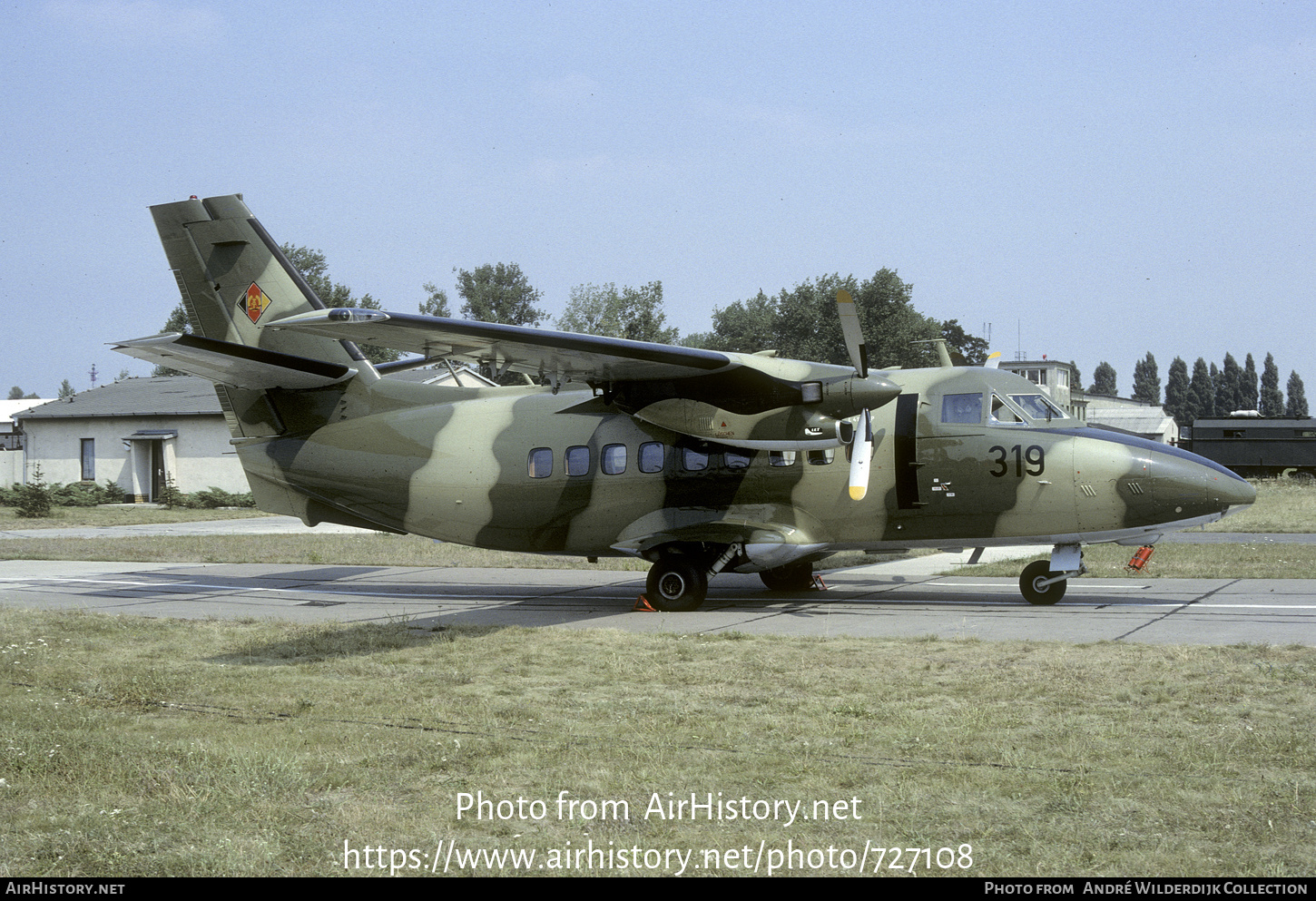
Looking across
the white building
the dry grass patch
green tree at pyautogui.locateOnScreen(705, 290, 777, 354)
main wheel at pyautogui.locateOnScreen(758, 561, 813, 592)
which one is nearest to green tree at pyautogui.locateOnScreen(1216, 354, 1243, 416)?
green tree at pyautogui.locateOnScreen(705, 290, 777, 354)

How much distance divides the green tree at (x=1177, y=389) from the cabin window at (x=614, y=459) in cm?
16256

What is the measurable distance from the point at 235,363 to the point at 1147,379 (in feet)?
633

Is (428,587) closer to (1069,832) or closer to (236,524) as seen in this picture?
(1069,832)

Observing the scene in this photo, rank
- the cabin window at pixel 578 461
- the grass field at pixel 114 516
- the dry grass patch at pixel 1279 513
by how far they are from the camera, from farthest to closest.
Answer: the grass field at pixel 114 516 < the dry grass patch at pixel 1279 513 < the cabin window at pixel 578 461

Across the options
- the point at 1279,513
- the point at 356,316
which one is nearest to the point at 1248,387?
the point at 1279,513

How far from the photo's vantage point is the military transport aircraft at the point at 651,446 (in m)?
15.5

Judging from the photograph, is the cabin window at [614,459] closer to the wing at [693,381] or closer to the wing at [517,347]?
the wing at [693,381]

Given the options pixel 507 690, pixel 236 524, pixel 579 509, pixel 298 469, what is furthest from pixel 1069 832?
pixel 236 524

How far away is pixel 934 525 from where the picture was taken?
642 inches

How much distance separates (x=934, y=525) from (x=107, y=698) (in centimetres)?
1130

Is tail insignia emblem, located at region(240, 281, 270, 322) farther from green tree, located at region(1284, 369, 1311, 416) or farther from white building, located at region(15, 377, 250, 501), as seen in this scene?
green tree, located at region(1284, 369, 1311, 416)

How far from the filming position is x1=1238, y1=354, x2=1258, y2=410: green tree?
156m

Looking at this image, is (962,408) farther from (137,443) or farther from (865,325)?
(865,325)

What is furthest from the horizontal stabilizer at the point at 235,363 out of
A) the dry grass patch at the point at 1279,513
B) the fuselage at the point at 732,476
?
the dry grass patch at the point at 1279,513
